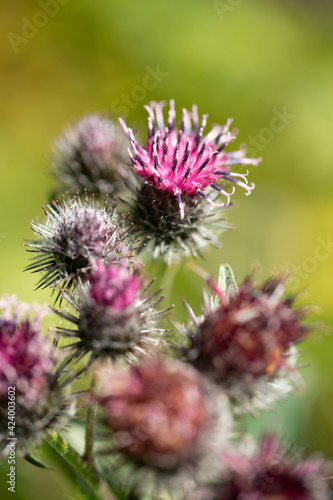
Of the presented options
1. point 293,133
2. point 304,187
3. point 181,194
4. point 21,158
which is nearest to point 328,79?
point 293,133

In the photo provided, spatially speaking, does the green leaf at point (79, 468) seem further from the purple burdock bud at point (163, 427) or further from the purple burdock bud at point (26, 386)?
the purple burdock bud at point (163, 427)

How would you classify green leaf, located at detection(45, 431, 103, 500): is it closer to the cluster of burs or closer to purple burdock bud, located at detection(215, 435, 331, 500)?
the cluster of burs

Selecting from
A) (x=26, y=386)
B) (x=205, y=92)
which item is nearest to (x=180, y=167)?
(x=26, y=386)

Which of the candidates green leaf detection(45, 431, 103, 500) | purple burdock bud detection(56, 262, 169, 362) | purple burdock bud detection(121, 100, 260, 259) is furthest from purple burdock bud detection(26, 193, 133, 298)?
green leaf detection(45, 431, 103, 500)

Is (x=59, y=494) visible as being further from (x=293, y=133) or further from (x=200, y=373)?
(x=293, y=133)

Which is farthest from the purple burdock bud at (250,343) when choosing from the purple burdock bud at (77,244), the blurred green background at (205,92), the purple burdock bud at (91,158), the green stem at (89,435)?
the blurred green background at (205,92)

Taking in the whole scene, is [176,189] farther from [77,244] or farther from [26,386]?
[26,386]
